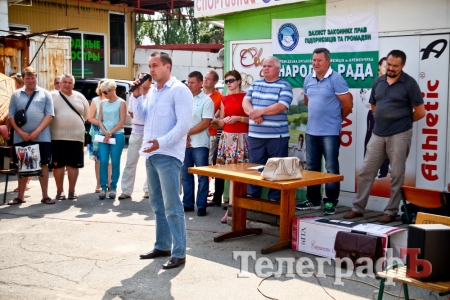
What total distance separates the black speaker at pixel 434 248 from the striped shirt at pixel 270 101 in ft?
12.4

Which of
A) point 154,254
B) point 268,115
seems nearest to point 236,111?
point 268,115

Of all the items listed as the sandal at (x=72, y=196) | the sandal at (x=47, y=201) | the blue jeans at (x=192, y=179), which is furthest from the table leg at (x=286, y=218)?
the sandal at (x=72, y=196)

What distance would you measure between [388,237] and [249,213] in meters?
2.02

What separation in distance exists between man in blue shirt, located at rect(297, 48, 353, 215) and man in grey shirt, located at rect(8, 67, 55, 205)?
4037 millimetres

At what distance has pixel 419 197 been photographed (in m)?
6.03

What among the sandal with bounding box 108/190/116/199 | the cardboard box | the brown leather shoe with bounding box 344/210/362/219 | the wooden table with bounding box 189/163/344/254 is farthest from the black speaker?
the sandal with bounding box 108/190/116/199

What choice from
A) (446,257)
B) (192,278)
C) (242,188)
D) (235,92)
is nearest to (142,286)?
(192,278)

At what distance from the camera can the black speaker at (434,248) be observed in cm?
413

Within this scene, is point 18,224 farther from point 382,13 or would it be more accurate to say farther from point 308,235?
point 382,13

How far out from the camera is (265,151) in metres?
8.09

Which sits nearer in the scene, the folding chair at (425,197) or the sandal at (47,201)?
the folding chair at (425,197)

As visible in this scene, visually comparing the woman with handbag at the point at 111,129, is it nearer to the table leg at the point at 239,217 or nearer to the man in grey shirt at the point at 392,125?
the table leg at the point at 239,217

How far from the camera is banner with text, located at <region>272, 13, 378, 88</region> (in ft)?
25.9

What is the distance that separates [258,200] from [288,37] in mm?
2779
